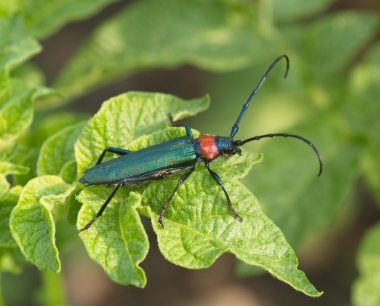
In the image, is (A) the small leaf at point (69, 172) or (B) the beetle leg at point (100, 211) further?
(A) the small leaf at point (69, 172)

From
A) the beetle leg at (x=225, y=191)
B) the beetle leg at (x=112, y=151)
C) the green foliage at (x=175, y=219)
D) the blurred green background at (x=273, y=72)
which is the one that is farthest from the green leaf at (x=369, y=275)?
the beetle leg at (x=112, y=151)

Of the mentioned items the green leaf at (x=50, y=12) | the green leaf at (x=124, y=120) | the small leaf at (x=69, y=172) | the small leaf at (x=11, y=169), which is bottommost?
the small leaf at (x=69, y=172)

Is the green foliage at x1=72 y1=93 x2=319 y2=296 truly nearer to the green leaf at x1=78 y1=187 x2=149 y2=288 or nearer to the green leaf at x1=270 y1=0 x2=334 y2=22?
the green leaf at x1=78 y1=187 x2=149 y2=288

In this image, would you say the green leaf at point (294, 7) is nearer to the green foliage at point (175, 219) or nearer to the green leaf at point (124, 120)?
the green leaf at point (124, 120)

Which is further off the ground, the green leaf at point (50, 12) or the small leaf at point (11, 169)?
→ the green leaf at point (50, 12)

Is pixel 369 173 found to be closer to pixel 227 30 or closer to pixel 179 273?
pixel 227 30

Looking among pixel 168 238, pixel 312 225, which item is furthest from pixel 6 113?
pixel 312 225
